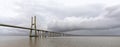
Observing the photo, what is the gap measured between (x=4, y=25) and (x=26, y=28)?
9.37 meters

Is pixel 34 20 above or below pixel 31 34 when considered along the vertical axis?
above

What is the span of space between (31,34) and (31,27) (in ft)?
6.98

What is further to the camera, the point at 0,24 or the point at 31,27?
the point at 31,27

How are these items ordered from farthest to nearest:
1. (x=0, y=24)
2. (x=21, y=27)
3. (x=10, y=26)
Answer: (x=21, y=27) < (x=10, y=26) < (x=0, y=24)

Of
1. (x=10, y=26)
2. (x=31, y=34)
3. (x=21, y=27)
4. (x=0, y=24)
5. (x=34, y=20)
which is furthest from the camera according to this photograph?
(x=34, y=20)

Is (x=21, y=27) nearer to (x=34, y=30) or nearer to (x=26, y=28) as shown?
(x=26, y=28)

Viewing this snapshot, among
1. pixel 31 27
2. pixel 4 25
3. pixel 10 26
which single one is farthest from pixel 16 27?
pixel 31 27

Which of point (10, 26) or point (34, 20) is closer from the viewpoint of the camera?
point (10, 26)

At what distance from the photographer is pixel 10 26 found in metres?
37.3

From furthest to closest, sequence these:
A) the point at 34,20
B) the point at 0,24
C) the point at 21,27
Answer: the point at 34,20
the point at 21,27
the point at 0,24

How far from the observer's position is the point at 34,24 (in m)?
47.8

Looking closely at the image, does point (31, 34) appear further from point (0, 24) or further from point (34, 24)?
point (0, 24)

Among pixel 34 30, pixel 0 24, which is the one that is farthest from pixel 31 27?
pixel 0 24

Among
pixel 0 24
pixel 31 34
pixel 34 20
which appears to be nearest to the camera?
pixel 0 24
